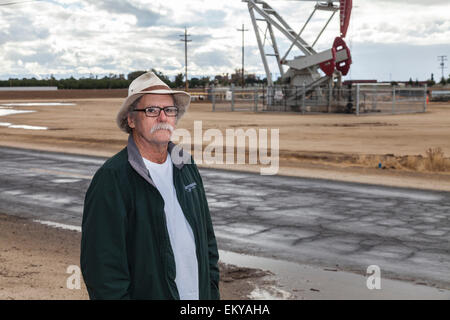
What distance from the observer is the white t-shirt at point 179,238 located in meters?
3.13

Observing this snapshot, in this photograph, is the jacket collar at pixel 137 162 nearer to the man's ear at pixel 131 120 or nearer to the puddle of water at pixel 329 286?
the man's ear at pixel 131 120

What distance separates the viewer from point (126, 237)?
301 centimetres

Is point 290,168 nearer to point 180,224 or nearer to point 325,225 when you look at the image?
point 325,225

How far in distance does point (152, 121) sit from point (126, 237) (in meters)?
0.64

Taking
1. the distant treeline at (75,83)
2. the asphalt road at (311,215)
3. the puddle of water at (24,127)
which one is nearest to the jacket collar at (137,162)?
the asphalt road at (311,215)

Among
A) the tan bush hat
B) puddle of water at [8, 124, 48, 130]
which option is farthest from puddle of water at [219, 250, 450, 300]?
puddle of water at [8, 124, 48, 130]

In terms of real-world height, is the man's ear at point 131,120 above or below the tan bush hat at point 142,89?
below

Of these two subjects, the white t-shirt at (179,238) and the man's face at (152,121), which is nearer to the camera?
the white t-shirt at (179,238)

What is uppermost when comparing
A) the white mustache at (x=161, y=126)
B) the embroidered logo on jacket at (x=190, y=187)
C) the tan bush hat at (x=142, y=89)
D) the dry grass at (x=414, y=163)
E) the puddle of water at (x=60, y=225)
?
the tan bush hat at (x=142, y=89)

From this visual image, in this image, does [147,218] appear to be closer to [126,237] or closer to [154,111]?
[126,237]

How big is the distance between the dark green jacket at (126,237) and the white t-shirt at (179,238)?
85 mm

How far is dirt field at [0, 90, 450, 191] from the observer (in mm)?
16422

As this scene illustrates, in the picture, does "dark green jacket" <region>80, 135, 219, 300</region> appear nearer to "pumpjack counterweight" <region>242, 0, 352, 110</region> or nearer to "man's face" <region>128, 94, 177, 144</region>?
"man's face" <region>128, 94, 177, 144</region>

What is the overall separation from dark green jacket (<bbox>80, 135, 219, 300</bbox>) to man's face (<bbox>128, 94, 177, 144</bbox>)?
18 centimetres
